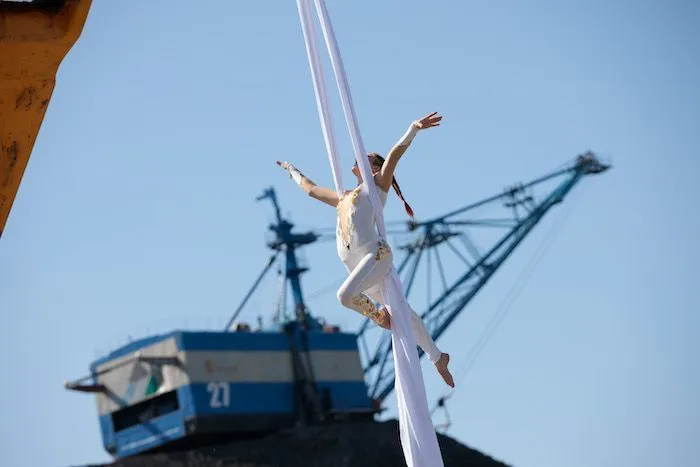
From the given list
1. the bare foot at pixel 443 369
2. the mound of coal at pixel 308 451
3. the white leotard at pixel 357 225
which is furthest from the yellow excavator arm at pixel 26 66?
the mound of coal at pixel 308 451

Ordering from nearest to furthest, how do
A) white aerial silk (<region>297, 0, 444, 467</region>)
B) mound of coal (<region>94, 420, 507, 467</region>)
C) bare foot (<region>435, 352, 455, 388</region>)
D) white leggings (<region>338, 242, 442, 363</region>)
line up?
1. white aerial silk (<region>297, 0, 444, 467</region>)
2. white leggings (<region>338, 242, 442, 363</region>)
3. bare foot (<region>435, 352, 455, 388</region>)
4. mound of coal (<region>94, 420, 507, 467</region>)

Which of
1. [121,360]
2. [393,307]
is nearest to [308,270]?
[121,360]

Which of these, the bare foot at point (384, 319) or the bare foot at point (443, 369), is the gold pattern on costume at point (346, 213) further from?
the bare foot at point (443, 369)

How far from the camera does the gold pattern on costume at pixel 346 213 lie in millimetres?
7285

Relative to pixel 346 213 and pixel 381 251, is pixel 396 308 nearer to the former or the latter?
pixel 381 251

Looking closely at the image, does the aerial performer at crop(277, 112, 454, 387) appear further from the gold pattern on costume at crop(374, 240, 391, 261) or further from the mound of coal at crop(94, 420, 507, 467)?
the mound of coal at crop(94, 420, 507, 467)

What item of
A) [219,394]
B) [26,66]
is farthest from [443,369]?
[219,394]

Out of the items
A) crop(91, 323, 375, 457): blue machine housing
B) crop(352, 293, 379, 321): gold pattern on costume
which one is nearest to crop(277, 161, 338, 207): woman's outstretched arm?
crop(352, 293, 379, 321): gold pattern on costume

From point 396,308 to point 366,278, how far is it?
215 mm

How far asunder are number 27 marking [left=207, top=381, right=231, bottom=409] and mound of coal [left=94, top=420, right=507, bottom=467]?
6.75 ft

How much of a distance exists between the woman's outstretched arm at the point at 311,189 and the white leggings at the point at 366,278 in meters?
0.43

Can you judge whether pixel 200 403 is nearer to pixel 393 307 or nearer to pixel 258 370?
pixel 258 370

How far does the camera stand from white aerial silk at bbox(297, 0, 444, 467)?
22.6 feet

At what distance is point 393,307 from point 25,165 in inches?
90.5
